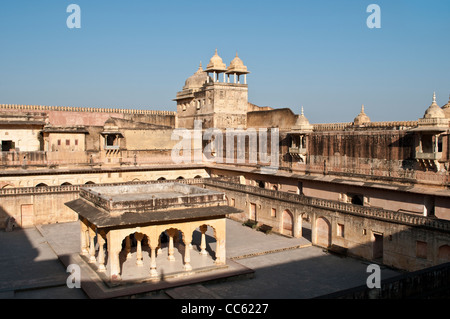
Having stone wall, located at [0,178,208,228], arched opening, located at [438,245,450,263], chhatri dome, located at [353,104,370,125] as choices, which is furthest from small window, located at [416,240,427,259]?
chhatri dome, located at [353,104,370,125]

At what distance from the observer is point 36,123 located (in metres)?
35.4

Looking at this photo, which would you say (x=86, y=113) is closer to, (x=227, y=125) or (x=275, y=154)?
(x=227, y=125)

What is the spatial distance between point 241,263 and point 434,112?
1088cm

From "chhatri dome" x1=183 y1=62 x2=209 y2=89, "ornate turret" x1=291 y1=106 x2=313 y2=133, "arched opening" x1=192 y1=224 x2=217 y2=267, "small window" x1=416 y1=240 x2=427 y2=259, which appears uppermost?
"chhatri dome" x1=183 y1=62 x2=209 y2=89

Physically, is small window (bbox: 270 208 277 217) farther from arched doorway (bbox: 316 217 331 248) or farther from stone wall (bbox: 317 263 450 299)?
stone wall (bbox: 317 263 450 299)

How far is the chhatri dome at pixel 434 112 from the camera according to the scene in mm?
20281

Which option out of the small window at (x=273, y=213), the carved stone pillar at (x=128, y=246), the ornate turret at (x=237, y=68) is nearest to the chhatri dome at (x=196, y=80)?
the ornate turret at (x=237, y=68)

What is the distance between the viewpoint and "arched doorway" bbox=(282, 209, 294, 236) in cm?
2314

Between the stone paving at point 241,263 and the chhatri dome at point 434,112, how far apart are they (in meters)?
7.37

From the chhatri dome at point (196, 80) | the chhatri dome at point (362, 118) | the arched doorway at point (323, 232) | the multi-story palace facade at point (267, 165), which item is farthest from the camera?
the chhatri dome at point (196, 80)

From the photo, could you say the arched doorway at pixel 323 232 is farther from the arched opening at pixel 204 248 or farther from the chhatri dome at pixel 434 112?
the chhatri dome at pixel 434 112

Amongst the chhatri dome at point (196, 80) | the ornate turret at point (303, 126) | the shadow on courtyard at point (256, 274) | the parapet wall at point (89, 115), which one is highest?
the chhatri dome at point (196, 80)

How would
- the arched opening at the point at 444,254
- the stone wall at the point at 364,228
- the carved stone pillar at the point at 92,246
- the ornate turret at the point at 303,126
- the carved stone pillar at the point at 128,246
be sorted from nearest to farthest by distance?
the arched opening at the point at 444,254, the stone wall at the point at 364,228, the carved stone pillar at the point at 92,246, the carved stone pillar at the point at 128,246, the ornate turret at the point at 303,126

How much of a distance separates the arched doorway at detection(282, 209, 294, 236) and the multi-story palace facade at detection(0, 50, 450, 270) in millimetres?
55
